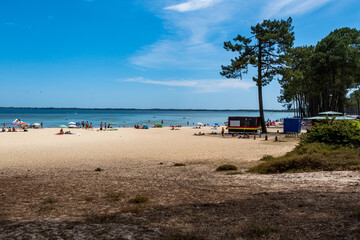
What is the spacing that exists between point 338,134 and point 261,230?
36.4 feet

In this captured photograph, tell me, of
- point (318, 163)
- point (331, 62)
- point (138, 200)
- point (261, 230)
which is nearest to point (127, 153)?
point (318, 163)

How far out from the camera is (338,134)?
1342 centimetres

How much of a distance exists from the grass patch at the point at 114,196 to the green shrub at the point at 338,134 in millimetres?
11132

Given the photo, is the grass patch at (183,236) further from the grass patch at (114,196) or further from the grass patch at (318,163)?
the grass patch at (318,163)

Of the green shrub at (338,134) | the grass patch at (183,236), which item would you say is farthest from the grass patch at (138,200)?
the green shrub at (338,134)

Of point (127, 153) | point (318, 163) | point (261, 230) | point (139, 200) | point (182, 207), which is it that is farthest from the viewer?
point (127, 153)

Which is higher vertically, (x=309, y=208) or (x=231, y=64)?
(x=231, y=64)

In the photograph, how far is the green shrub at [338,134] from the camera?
1316 centimetres

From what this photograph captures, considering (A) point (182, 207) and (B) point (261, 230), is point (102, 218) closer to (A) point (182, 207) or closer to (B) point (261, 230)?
(A) point (182, 207)

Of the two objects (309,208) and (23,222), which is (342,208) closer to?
(309,208)

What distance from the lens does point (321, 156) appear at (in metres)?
11.4

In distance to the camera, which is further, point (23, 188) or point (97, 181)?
point (97, 181)

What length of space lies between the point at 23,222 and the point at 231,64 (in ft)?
100

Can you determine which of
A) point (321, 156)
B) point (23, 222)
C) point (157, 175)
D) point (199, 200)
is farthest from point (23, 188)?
point (321, 156)
